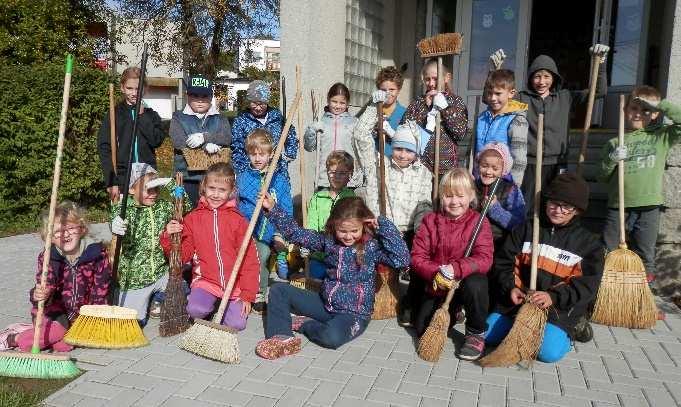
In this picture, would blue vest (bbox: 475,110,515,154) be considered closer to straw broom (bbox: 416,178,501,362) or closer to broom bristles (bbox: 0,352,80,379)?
straw broom (bbox: 416,178,501,362)

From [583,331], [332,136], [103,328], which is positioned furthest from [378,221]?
[103,328]

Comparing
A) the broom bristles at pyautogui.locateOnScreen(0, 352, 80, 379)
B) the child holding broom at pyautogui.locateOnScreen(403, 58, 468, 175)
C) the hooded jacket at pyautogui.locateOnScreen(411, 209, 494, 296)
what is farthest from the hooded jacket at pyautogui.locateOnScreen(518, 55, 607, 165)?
the broom bristles at pyautogui.locateOnScreen(0, 352, 80, 379)

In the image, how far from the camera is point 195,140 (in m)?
4.76

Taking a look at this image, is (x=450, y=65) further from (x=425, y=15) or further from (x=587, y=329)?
(x=587, y=329)

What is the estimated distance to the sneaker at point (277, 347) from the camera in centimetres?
346

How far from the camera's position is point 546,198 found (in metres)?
3.72

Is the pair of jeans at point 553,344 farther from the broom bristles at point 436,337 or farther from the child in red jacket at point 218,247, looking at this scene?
the child in red jacket at point 218,247

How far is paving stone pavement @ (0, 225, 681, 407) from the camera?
9.78 ft

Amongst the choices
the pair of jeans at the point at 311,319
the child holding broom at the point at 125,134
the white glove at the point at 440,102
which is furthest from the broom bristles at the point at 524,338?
the child holding broom at the point at 125,134

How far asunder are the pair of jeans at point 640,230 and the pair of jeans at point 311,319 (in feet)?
7.92

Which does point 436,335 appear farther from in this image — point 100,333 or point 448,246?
point 100,333

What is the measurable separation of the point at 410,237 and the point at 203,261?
1.67 m

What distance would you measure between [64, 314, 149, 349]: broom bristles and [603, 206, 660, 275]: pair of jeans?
392 centimetres

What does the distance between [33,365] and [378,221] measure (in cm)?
222
